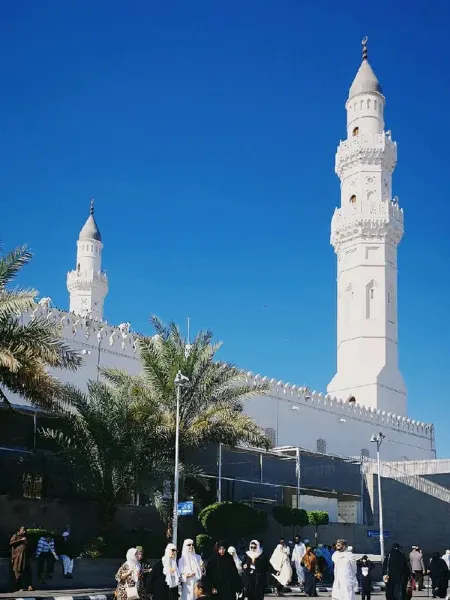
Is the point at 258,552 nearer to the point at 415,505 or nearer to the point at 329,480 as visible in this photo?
the point at 329,480

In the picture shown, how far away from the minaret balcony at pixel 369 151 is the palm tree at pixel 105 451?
30.0 m

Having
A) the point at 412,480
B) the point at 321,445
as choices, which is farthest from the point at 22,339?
the point at 321,445

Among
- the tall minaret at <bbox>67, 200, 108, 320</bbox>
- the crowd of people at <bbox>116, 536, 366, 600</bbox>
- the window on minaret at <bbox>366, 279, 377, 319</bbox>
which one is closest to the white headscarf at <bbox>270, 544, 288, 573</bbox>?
the crowd of people at <bbox>116, 536, 366, 600</bbox>

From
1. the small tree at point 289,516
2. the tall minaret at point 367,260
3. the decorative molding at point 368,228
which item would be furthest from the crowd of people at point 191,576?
the decorative molding at point 368,228

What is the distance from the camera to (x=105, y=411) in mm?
19656

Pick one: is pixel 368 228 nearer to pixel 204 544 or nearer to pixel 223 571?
pixel 204 544

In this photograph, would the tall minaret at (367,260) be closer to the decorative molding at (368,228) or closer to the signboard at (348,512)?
the decorative molding at (368,228)

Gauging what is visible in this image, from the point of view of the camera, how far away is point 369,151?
46.4 m

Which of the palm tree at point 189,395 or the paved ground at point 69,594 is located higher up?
the palm tree at point 189,395

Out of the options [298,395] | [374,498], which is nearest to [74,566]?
[374,498]

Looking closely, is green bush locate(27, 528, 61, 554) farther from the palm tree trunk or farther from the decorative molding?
the decorative molding

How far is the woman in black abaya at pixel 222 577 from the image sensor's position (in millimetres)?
10516

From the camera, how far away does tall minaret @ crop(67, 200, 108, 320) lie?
49594 millimetres

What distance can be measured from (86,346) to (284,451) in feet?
28.5
